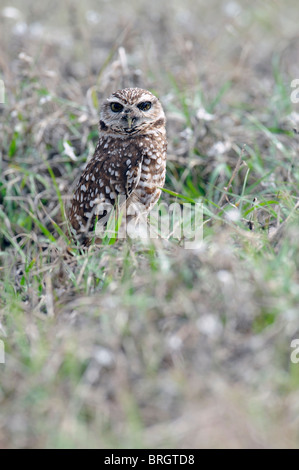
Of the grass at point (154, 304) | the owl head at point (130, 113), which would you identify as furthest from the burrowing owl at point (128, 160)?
the grass at point (154, 304)

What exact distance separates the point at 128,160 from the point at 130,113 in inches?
11.4

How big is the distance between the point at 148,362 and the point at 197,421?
0.32 meters

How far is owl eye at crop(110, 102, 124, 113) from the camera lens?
3.71m

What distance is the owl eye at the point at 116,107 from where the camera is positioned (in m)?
3.71

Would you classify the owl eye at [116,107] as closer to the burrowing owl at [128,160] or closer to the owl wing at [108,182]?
the burrowing owl at [128,160]

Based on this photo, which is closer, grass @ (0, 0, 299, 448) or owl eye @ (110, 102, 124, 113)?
grass @ (0, 0, 299, 448)

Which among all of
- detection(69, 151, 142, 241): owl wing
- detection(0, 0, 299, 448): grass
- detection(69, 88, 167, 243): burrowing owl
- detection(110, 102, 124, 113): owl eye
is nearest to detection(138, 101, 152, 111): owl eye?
detection(69, 88, 167, 243): burrowing owl

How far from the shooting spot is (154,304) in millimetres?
2533

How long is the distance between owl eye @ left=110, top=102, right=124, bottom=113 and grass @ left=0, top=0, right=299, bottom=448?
26.8 inches

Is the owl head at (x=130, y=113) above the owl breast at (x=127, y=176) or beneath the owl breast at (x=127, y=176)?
above

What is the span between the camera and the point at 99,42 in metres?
6.73

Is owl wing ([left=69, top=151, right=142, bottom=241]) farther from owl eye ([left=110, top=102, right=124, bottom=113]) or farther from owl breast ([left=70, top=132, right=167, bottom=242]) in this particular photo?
owl eye ([left=110, top=102, right=124, bottom=113])

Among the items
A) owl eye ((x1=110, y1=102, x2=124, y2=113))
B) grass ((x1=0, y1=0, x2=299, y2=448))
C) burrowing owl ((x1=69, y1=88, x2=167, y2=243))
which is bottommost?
grass ((x1=0, y1=0, x2=299, y2=448))

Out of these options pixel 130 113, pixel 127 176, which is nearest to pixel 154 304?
pixel 127 176
